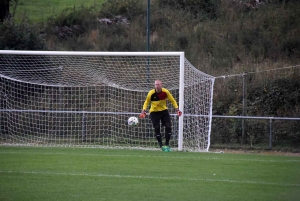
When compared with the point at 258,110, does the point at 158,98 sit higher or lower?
higher

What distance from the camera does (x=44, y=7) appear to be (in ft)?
114

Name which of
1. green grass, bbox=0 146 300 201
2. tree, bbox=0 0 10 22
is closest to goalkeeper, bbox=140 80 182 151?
green grass, bbox=0 146 300 201

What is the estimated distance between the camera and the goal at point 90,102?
18.5m

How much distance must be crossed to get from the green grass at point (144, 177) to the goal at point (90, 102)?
342 centimetres

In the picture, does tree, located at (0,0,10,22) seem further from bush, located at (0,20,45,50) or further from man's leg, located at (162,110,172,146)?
man's leg, located at (162,110,172,146)

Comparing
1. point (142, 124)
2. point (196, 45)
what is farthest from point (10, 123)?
point (196, 45)

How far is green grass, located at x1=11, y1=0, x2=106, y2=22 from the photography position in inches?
1305

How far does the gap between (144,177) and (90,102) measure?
9932mm

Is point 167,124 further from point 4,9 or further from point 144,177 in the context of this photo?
point 4,9

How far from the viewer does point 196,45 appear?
2673 centimetres

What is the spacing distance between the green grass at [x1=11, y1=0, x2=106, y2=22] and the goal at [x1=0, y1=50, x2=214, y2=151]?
11.9m

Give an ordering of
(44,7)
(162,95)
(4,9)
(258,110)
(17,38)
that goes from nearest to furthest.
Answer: (162,95) → (258,110) → (17,38) → (4,9) → (44,7)

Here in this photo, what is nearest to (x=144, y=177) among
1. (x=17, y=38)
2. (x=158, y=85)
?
(x=158, y=85)

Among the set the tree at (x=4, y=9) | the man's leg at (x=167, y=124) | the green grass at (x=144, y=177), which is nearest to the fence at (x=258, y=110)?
the man's leg at (x=167, y=124)
